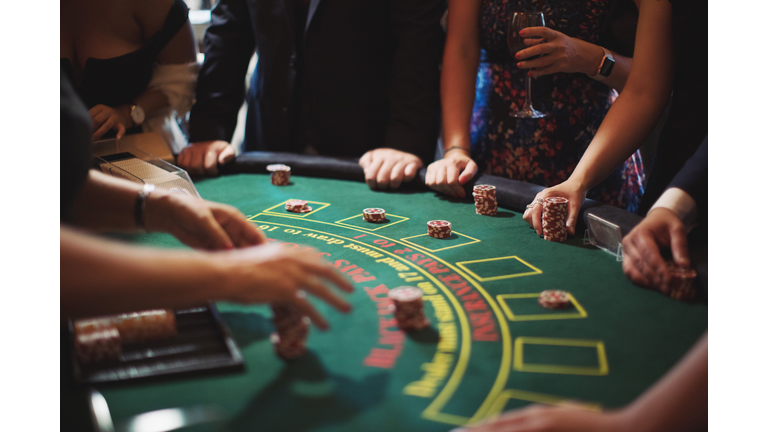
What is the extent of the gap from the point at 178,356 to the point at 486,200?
1.33 metres

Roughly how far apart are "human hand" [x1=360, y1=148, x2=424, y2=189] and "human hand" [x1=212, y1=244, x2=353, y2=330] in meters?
1.46

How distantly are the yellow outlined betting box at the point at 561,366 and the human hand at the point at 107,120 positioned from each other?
2.33m

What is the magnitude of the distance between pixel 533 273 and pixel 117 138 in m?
2.19

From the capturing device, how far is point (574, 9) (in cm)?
244

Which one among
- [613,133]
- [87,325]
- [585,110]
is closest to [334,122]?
[585,110]

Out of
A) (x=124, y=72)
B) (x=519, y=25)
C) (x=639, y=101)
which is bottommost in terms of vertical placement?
(x=124, y=72)

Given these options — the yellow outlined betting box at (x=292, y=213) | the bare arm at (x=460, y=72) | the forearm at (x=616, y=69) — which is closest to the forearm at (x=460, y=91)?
the bare arm at (x=460, y=72)

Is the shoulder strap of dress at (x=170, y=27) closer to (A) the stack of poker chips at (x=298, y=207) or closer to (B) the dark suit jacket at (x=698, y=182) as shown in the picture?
(A) the stack of poker chips at (x=298, y=207)

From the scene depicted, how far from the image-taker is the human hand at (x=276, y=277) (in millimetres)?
984

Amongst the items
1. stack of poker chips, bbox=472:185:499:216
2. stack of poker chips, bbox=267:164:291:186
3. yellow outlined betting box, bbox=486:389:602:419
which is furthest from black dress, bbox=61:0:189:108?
yellow outlined betting box, bbox=486:389:602:419

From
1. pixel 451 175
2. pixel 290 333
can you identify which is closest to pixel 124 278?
pixel 290 333

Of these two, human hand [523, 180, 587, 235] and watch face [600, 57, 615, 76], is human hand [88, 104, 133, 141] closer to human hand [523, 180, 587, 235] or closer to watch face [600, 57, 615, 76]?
human hand [523, 180, 587, 235]

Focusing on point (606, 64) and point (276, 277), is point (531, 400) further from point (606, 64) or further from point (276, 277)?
point (606, 64)

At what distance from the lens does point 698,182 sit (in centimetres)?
147
